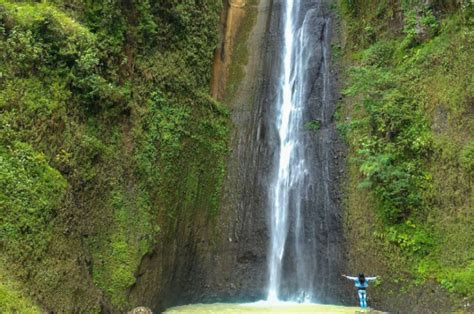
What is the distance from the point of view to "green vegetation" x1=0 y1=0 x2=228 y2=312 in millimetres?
8859

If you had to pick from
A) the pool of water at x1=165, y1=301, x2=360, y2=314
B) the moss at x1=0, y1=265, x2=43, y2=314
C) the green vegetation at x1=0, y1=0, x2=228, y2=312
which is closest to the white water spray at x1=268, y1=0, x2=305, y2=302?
the pool of water at x1=165, y1=301, x2=360, y2=314

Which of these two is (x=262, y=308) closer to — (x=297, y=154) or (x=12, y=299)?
(x=297, y=154)

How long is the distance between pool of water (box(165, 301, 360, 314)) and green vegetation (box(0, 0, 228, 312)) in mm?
2052

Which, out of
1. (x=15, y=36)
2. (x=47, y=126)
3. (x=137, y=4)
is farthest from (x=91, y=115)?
(x=137, y=4)

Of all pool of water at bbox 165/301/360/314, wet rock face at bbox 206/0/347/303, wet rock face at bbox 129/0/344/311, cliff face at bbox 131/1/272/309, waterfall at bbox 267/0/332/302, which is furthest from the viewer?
waterfall at bbox 267/0/332/302

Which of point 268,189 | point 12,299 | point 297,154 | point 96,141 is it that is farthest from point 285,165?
point 12,299

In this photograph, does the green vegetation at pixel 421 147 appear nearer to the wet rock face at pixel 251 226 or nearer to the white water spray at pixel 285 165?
the wet rock face at pixel 251 226

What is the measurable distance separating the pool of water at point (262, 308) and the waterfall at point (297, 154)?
37.9 inches

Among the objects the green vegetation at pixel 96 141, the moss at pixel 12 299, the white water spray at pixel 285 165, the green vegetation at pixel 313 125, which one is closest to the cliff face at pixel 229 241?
the white water spray at pixel 285 165

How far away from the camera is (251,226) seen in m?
15.6

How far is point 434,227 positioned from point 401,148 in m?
2.39

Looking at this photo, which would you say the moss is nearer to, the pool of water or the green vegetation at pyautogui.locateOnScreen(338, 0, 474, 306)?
the pool of water

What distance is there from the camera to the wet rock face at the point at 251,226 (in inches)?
537

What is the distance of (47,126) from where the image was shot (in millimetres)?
10219
